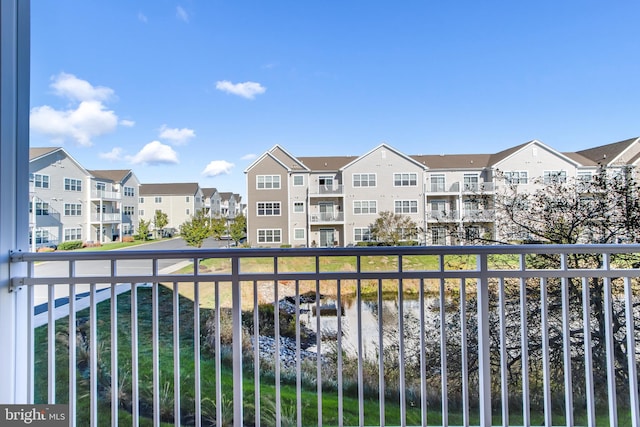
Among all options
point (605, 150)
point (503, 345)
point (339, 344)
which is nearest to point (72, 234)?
point (339, 344)

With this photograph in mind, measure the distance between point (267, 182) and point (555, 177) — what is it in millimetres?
1679

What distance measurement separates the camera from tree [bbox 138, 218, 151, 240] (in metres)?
1.58

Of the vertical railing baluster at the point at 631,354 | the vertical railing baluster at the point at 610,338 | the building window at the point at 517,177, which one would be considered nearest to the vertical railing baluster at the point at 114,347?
the building window at the point at 517,177

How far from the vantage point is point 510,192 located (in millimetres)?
1808

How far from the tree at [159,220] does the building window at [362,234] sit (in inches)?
41.3

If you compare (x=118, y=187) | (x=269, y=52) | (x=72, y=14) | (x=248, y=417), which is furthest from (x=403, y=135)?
(x=72, y=14)

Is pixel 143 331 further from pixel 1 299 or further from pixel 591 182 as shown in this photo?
pixel 591 182

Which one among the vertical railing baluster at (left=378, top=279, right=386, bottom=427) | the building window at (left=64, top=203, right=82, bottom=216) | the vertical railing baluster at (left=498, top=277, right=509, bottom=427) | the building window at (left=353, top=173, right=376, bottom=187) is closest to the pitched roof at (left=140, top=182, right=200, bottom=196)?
the building window at (left=64, top=203, right=82, bottom=216)

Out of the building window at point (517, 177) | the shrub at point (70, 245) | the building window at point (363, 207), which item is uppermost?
the building window at point (517, 177)

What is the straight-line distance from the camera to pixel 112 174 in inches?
64.6

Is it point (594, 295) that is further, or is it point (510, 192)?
point (594, 295)

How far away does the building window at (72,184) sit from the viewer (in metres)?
1.58

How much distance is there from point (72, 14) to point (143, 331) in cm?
177

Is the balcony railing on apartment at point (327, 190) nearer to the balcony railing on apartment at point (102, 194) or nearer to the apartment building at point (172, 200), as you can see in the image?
the apartment building at point (172, 200)
